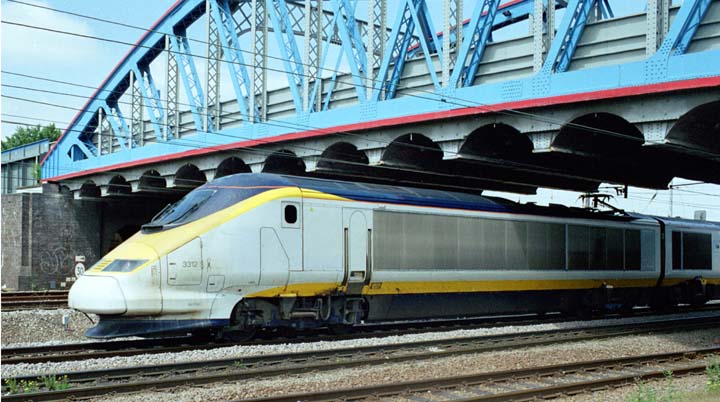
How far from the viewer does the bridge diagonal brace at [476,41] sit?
826 inches

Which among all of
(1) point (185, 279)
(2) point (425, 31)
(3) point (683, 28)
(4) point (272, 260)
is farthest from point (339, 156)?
(1) point (185, 279)

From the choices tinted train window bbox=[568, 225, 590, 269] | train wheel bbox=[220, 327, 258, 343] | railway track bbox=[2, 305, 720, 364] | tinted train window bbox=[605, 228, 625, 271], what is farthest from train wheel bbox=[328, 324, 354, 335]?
tinted train window bbox=[605, 228, 625, 271]

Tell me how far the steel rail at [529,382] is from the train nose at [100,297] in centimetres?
473

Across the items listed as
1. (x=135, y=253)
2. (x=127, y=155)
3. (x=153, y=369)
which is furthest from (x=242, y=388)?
(x=127, y=155)

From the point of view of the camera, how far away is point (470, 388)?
35.7 ft

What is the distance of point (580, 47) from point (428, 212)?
6083 mm

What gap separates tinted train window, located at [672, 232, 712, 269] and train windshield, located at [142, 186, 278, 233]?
16.4 m

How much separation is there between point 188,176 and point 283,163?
25.8ft

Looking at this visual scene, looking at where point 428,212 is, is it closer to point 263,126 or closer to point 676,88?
point 676,88

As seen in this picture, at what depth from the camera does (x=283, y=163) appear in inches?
1169

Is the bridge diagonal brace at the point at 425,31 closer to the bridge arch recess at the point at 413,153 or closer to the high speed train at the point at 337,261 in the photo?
the bridge arch recess at the point at 413,153

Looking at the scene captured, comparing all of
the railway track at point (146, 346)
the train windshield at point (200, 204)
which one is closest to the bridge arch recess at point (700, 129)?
the railway track at point (146, 346)

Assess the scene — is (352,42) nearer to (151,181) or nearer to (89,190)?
Result: (151,181)

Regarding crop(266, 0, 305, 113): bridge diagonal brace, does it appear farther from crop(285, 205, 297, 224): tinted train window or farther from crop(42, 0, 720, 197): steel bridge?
crop(285, 205, 297, 224): tinted train window
